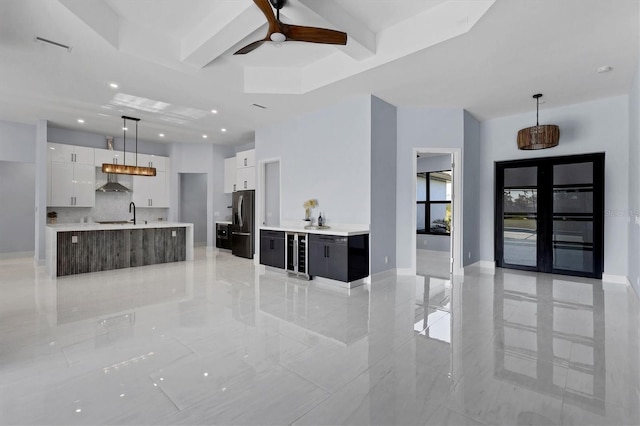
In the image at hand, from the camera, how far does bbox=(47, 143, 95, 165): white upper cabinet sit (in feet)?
24.0

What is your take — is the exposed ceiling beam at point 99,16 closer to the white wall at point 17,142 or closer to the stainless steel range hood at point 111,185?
the stainless steel range hood at point 111,185

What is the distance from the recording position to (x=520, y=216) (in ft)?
20.4

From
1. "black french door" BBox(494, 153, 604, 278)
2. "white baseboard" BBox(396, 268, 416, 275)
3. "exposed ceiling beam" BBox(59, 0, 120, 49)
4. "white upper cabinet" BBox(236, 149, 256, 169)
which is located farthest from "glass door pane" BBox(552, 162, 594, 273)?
"exposed ceiling beam" BBox(59, 0, 120, 49)

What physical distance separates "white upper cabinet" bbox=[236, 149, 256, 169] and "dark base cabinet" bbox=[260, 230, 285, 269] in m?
2.63

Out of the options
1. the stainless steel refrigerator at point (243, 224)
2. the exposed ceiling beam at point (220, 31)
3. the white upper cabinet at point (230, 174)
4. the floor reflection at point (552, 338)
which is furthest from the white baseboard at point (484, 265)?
the white upper cabinet at point (230, 174)

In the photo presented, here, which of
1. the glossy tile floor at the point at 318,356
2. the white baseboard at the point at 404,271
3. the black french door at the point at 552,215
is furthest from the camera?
the white baseboard at the point at 404,271

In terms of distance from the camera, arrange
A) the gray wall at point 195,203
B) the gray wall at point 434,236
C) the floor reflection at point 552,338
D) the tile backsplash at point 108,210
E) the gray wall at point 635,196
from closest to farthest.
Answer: the floor reflection at point 552,338, the gray wall at point 635,196, the tile backsplash at point 108,210, the gray wall at point 434,236, the gray wall at point 195,203

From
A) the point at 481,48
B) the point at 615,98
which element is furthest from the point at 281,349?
the point at 615,98

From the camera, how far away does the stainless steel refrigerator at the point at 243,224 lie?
25.0 ft

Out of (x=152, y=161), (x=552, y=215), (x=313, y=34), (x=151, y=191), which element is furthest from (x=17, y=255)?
(x=552, y=215)

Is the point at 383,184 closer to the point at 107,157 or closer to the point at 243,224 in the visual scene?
the point at 243,224

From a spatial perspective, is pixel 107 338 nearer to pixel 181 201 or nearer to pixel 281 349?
pixel 281 349

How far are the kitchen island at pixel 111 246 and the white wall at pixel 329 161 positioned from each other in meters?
2.52

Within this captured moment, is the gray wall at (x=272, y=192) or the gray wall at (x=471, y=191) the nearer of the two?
the gray wall at (x=471, y=191)
